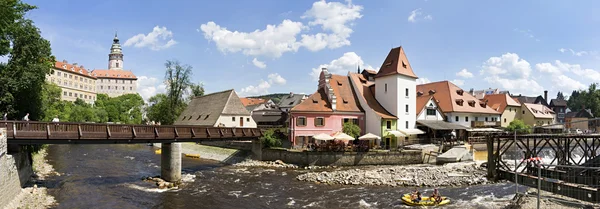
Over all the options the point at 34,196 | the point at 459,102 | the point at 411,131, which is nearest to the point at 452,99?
the point at 459,102

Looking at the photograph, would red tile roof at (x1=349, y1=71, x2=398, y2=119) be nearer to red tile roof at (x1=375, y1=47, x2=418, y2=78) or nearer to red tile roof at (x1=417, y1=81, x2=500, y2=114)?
red tile roof at (x1=375, y1=47, x2=418, y2=78)

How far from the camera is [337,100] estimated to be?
1848 inches

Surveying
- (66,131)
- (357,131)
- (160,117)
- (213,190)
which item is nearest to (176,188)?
(213,190)

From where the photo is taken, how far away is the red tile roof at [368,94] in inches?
1847

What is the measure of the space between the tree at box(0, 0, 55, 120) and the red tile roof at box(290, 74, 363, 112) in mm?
24669

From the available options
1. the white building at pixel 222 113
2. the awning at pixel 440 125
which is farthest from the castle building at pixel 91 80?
the awning at pixel 440 125

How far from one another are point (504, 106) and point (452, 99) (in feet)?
57.3

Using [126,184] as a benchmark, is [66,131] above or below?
above

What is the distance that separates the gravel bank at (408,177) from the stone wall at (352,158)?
4597 mm

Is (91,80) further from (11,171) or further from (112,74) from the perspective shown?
(11,171)

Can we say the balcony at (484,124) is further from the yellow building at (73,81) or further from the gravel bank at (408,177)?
the yellow building at (73,81)

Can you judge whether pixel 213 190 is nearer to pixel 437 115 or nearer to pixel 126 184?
pixel 126 184

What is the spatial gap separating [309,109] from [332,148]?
707 centimetres

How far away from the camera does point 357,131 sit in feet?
143
